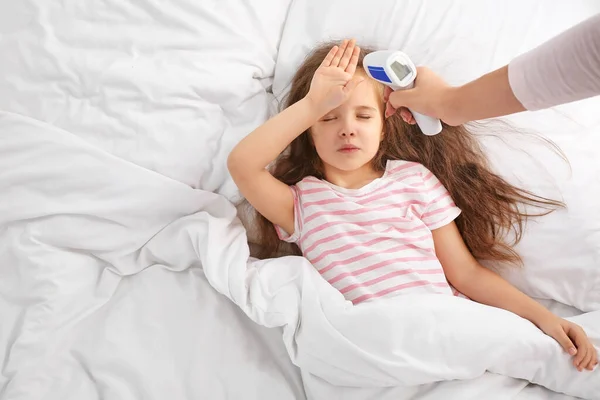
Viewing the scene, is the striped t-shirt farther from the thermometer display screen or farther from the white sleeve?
the white sleeve

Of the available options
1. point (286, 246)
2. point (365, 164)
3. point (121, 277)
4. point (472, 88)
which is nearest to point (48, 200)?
point (121, 277)

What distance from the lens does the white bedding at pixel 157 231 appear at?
100 cm

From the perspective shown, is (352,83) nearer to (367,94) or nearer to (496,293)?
(367,94)

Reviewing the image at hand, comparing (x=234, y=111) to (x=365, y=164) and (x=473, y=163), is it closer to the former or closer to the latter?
(x=365, y=164)

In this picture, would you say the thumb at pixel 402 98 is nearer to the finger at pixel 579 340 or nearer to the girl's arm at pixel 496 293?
the girl's arm at pixel 496 293

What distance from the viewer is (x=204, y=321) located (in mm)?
1076

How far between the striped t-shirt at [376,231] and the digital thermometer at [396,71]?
0.18 meters

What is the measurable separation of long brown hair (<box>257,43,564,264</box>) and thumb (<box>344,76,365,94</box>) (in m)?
0.07

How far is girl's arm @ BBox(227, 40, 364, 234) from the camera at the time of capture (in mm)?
1057

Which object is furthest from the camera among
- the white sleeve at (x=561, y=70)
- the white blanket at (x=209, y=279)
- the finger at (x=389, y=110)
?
the finger at (x=389, y=110)

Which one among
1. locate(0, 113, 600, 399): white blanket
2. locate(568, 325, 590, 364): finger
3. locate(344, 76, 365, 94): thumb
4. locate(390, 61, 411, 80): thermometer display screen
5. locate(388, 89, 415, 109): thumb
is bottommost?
locate(0, 113, 600, 399): white blanket

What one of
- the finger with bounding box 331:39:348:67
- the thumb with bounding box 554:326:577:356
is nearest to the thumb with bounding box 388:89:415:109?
the finger with bounding box 331:39:348:67

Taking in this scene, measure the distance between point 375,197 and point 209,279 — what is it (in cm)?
34

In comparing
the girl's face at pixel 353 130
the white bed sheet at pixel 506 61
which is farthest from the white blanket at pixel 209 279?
the girl's face at pixel 353 130
